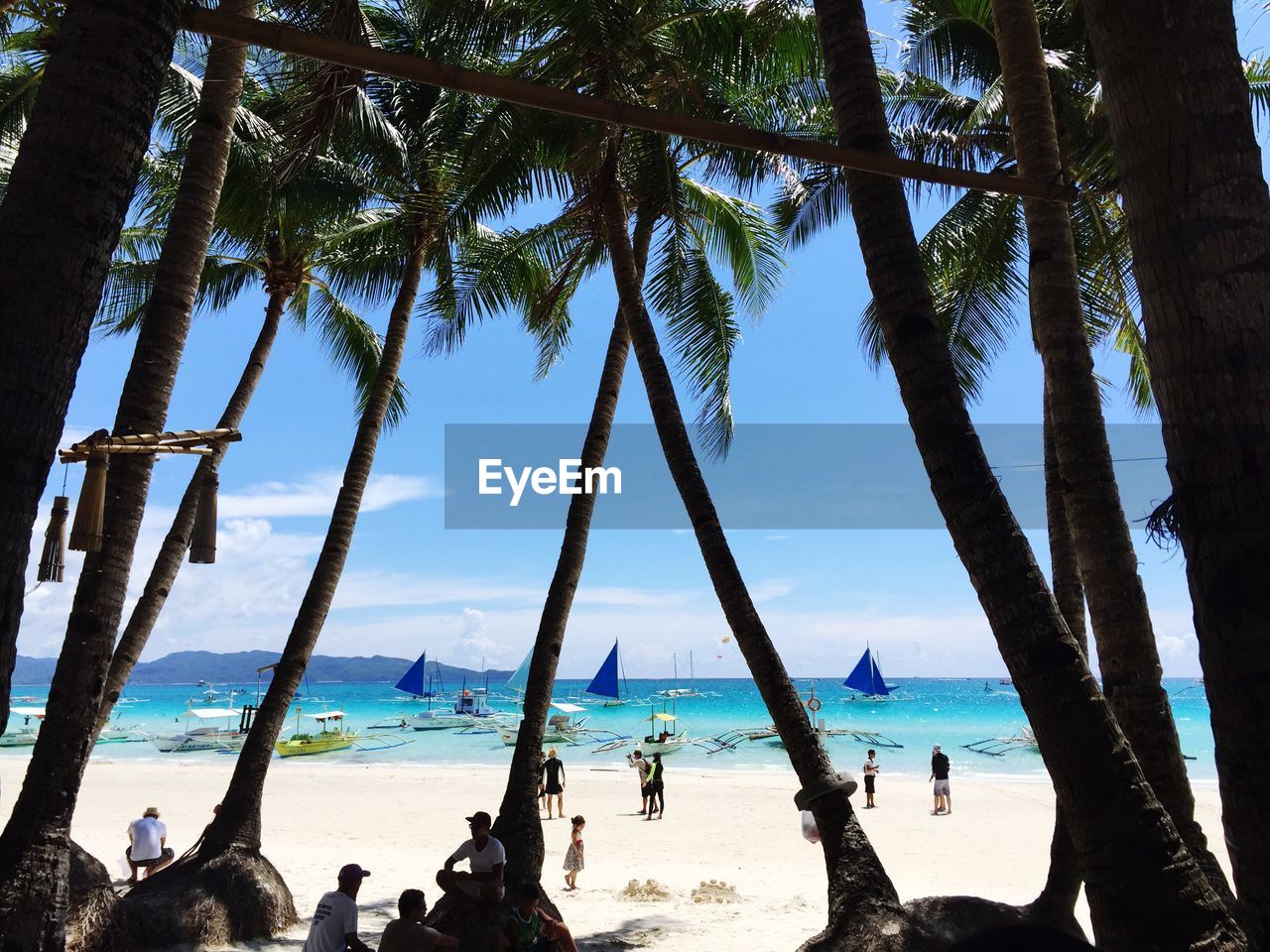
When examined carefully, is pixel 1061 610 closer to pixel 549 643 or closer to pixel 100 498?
pixel 549 643

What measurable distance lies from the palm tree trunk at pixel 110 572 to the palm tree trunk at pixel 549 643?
3.73 m

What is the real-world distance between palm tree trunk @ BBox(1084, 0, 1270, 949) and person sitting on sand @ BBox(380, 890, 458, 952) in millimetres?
4748

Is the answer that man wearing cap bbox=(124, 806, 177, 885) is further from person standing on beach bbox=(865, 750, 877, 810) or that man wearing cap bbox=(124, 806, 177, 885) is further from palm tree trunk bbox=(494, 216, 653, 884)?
person standing on beach bbox=(865, 750, 877, 810)

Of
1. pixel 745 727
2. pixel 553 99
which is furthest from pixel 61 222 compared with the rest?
pixel 745 727

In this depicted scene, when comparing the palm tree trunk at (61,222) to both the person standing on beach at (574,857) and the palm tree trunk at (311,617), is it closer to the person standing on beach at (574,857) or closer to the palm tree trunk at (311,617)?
the palm tree trunk at (311,617)

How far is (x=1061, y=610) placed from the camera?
25.4 feet

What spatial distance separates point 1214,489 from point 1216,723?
66cm

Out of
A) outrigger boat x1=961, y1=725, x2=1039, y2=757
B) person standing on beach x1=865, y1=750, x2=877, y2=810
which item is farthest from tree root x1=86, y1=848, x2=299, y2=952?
outrigger boat x1=961, y1=725, x2=1039, y2=757

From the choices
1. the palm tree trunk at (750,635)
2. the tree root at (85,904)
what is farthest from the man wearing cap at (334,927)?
the palm tree trunk at (750,635)

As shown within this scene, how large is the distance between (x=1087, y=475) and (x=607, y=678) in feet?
123

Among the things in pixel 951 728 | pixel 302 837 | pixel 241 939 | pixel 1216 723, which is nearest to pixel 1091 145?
pixel 1216 723

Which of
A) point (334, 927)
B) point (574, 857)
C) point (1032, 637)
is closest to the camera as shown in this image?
point (1032, 637)

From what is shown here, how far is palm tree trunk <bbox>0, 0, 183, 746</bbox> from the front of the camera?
2668 millimetres

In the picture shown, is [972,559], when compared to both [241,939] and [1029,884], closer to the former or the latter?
[241,939]
